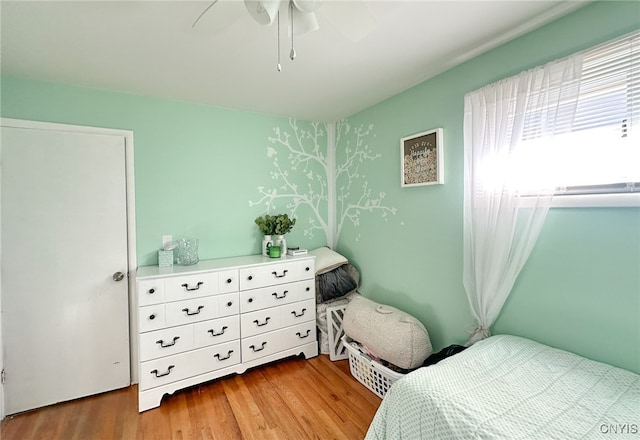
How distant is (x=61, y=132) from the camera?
2.01 m

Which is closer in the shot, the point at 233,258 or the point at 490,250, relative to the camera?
the point at 490,250

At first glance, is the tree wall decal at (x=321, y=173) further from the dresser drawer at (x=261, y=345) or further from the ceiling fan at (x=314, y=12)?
the ceiling fan at (x=314, y=12)

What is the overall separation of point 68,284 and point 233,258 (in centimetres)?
116

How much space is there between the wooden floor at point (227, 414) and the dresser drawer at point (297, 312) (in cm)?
43

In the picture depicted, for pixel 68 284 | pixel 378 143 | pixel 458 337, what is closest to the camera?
pixel 458 337

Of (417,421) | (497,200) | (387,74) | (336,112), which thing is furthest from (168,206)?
(497,200)

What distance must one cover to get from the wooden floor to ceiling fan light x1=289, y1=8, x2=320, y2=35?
2175mm

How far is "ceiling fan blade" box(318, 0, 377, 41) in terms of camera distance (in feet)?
3.56

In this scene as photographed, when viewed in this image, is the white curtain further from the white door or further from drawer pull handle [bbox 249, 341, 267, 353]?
the white door

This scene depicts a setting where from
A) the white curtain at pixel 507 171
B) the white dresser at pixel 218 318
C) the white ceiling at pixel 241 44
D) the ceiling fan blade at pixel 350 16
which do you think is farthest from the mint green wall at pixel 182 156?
the white curtain at pixel 507 171

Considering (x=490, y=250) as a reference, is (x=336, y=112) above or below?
above

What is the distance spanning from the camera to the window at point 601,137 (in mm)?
1196

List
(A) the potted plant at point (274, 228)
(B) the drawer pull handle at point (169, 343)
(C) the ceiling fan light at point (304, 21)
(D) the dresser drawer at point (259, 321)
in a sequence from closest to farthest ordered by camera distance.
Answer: (C) the ceiling fan light at point (304, 21) < (B) the drawer pull handle at point (169, 343) < (D) the dresser drawer at point (259, 321) < (A) the potted plant at point (274, 228)

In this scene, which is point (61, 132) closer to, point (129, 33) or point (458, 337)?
point (129, 33)
